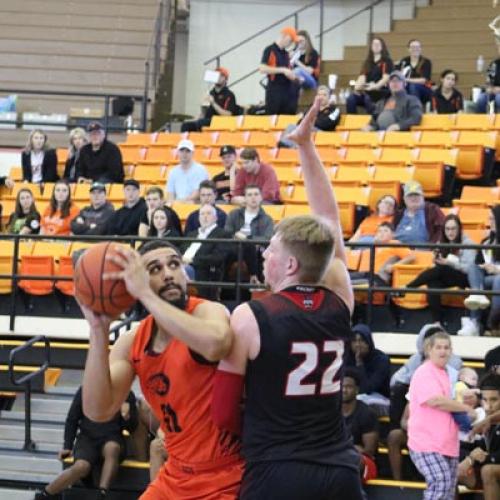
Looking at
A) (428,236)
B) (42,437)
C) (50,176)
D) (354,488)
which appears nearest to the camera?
(354,488)

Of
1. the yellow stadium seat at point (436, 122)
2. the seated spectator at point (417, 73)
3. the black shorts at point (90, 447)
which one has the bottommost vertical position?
the black shorts at point (90, 447)

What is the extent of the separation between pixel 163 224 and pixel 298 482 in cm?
789

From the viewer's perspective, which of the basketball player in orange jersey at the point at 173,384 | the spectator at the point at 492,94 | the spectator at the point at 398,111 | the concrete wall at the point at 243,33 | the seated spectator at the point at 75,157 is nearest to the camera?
the basketball player in orange jersey at the point at 173,384

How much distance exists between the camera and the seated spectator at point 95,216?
1348 cm

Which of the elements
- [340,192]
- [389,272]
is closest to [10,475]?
[389,272]

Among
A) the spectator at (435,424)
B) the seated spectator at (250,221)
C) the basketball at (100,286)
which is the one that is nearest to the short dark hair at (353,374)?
the spectator at (435,424)

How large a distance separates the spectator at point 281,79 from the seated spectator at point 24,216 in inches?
179

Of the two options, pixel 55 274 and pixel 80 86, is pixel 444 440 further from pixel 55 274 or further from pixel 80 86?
pixel 80 86

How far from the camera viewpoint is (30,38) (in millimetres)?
20906

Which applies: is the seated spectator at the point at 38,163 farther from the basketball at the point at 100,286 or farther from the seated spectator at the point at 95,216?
the basketball at the point at 100,286

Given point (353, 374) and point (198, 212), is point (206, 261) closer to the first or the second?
point (198, 212)

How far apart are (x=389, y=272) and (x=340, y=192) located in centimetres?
240

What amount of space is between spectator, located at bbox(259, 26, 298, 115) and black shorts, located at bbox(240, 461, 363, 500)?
42.3 ft

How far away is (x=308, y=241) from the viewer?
15.7 feet
